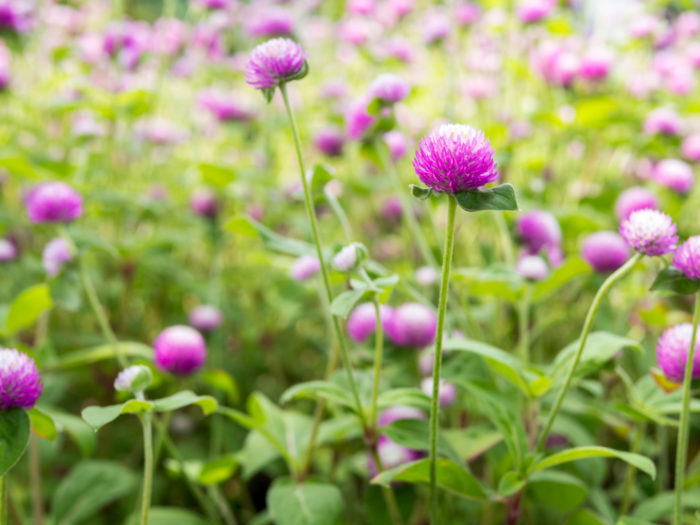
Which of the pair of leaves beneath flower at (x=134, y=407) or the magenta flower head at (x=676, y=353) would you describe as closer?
the pair of leaves beneath flower at (x=134, y=407)

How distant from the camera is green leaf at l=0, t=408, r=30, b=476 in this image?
2.29 ft

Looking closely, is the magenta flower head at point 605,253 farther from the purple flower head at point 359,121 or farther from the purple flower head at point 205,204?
the purple flower head at point 205,204

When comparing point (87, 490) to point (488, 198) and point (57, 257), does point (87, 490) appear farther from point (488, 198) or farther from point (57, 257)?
point (488, 198)

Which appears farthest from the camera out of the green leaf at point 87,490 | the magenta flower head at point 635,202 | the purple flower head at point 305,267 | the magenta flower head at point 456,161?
the magenta flower head at point 635,202

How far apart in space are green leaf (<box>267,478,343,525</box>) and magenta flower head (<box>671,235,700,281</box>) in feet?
1.90

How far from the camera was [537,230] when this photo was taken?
1.34 m

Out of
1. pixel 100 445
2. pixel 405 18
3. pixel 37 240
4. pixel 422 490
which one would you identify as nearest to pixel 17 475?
pixel 100 445

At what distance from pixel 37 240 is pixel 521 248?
59.0 inches

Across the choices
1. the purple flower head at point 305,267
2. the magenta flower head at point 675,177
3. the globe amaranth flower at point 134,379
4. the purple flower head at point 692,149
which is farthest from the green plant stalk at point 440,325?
the purple flower head at point 692,149

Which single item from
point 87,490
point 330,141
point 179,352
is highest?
point 330,141

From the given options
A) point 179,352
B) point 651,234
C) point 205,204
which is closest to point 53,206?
point 179,352

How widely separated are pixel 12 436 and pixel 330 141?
1.48 meters

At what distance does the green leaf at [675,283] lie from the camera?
75 centimetres

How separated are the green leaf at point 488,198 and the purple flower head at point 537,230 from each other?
0.67 m
